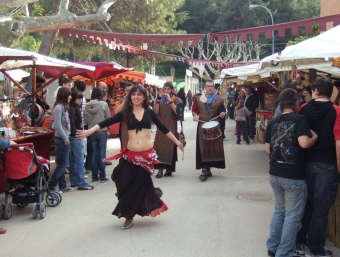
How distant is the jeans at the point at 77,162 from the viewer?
8086 millimetres

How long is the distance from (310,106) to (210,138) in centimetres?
422

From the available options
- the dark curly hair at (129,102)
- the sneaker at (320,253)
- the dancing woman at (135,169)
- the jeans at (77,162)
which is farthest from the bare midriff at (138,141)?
the jeans at (77,162)

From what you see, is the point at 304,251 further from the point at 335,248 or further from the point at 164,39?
the point at 164,39

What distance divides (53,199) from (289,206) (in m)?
3.92

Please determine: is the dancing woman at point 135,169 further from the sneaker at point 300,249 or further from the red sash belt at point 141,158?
the sneaker at point 300,249

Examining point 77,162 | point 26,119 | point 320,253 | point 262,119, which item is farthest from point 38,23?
point 320,253

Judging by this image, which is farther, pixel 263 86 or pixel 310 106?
pixel 263 86

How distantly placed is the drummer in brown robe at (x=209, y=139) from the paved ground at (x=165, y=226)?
1.27ft

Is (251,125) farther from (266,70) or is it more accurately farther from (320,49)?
(320,49)

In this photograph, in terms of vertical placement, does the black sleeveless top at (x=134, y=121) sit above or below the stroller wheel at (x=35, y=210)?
above

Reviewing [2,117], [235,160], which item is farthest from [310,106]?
[235,160]

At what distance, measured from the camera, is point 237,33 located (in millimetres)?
10422

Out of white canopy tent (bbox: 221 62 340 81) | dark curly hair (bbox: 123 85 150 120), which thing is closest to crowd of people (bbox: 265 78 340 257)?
dark curly hair (bbox: 123 85 150 120)

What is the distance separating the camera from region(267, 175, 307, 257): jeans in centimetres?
445
